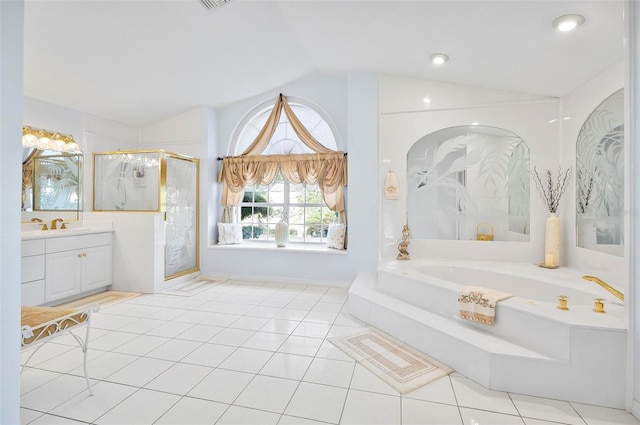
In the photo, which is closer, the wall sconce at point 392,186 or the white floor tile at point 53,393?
the white floor tile at point 53,393

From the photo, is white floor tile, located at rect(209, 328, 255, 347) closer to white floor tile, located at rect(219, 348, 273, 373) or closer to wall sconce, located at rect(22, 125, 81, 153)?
white floor tile, located at rect(219, 348, 273, 373)

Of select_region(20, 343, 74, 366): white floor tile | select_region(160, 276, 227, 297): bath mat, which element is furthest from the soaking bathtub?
select_region(20, 343, 74, 366): white floor tile

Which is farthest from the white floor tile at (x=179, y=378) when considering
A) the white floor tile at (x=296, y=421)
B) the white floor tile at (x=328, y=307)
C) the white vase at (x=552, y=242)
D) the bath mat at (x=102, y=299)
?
the white vase at (x=552, y=242)

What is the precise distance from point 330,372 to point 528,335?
50.7 inches

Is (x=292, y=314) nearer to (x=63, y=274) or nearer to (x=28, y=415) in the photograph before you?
(x=28, y=415)

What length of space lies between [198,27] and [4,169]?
258cm

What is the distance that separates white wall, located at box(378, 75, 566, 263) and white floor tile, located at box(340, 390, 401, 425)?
2323 millimetres

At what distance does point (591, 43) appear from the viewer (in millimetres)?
2389

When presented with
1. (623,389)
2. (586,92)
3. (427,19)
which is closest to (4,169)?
(427,19)

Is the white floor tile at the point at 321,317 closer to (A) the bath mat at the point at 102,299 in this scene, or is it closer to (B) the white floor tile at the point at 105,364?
(B) the white floor tile at the point at 105,364

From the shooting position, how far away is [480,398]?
1843 mm

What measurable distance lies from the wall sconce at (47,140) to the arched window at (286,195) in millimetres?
2111

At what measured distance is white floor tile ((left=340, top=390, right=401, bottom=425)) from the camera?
165 cm

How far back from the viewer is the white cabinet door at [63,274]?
10.9 ft
